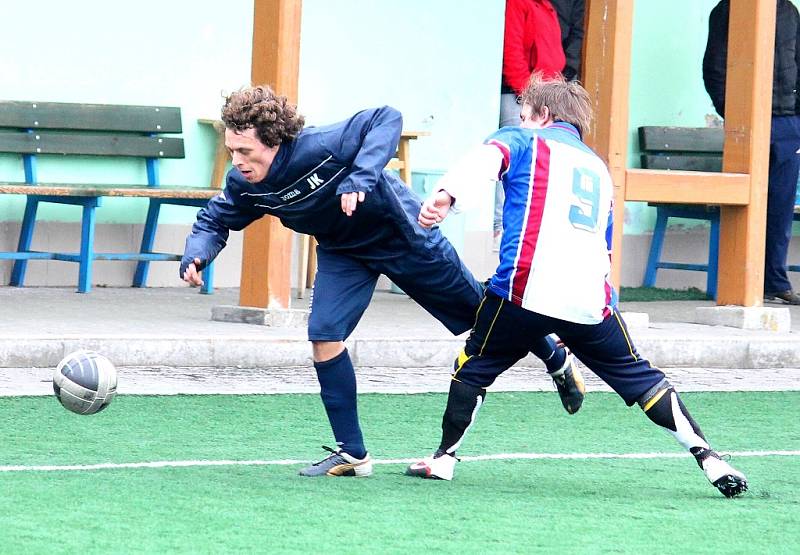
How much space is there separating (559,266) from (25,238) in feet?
18.7

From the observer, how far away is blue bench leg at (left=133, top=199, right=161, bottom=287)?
33.9 ft

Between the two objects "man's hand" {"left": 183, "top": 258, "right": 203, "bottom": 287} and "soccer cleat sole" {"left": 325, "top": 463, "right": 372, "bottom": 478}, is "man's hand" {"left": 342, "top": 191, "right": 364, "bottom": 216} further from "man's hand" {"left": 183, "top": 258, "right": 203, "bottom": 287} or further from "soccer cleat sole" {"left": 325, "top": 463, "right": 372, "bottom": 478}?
"soccer cleat sole" {"left": 325, "top": 463, "right": 372, "bottom": 478}

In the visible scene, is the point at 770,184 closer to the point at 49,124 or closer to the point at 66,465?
the point at 49,124

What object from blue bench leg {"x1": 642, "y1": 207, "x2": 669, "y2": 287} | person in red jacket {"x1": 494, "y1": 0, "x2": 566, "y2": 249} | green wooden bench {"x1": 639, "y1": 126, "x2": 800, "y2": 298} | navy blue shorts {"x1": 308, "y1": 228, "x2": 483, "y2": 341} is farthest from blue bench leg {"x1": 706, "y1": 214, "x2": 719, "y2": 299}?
navy blue shorts {"x1": 308, "y1": 228, "x2": 483, "y2": 341}

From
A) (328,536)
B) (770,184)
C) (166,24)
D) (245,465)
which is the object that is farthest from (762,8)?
(328,536)

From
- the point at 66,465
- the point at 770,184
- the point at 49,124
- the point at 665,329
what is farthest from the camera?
the point at 770,184

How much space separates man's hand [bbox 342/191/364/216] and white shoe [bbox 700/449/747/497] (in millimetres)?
1375

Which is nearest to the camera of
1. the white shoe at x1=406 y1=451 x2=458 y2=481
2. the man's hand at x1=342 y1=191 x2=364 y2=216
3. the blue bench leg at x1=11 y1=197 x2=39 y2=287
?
the man's hand at x1=342 y1=191 x2=364 y2=216

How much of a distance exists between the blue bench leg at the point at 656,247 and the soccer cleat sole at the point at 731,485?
7.11 m

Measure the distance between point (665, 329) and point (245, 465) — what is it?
429cm

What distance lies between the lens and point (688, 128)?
12258mm

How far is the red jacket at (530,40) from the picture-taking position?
11.0 m

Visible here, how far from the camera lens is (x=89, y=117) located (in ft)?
33.5

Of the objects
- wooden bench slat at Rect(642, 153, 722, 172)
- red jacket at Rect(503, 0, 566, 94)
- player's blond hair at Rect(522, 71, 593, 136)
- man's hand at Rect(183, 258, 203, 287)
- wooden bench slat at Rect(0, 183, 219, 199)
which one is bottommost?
man's hand at Rect(183, 258, 203, 287)
